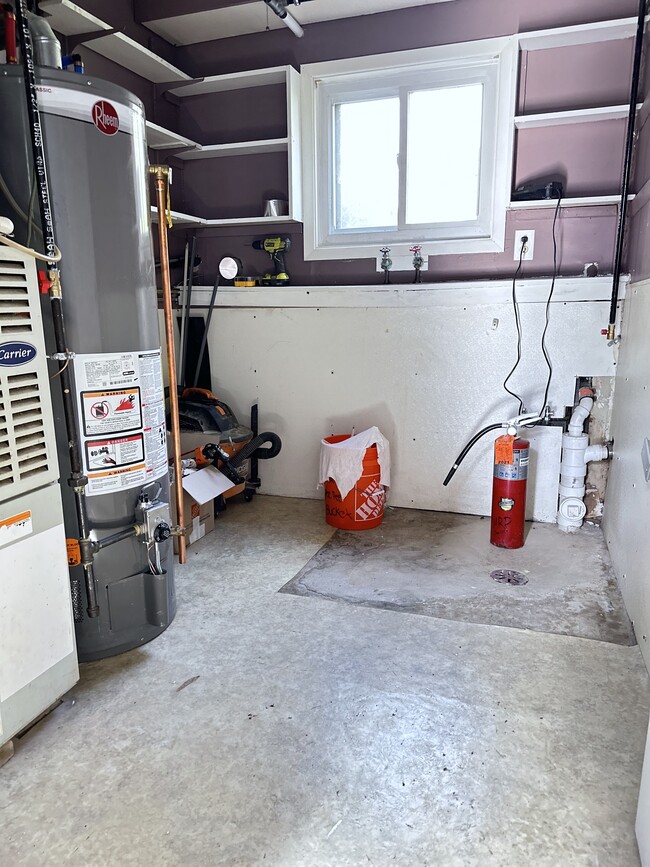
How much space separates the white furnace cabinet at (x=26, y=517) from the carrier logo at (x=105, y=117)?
54 cm

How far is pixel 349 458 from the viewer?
292 cm

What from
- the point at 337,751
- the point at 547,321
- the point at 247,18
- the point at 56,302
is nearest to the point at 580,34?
the point at 547,321

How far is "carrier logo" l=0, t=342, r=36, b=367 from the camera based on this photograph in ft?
4.48

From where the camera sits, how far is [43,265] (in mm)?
1650

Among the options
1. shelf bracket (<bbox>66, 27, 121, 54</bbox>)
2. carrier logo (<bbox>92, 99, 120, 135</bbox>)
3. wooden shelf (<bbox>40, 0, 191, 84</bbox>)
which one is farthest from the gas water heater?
shelf bracket (<bbox>66, 27, 121, 54</bbox>)

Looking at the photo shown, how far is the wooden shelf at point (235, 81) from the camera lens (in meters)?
3.08

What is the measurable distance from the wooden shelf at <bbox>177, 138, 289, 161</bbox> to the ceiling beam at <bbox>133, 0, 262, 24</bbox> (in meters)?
0.61

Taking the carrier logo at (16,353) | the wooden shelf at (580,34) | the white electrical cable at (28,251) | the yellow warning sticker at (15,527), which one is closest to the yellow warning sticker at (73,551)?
the yellow warning sticker at (15,527)

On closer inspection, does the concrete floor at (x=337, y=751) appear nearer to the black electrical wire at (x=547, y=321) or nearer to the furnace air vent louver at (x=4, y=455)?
the furnace air vent louver at (x=4, y=455)

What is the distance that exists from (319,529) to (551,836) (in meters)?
1.91

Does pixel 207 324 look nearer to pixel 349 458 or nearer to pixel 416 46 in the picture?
pixel 349 458

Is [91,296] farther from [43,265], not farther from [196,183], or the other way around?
[196,183]

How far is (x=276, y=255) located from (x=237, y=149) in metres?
0.63

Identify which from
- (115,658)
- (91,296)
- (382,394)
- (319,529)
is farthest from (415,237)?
(115,658)
